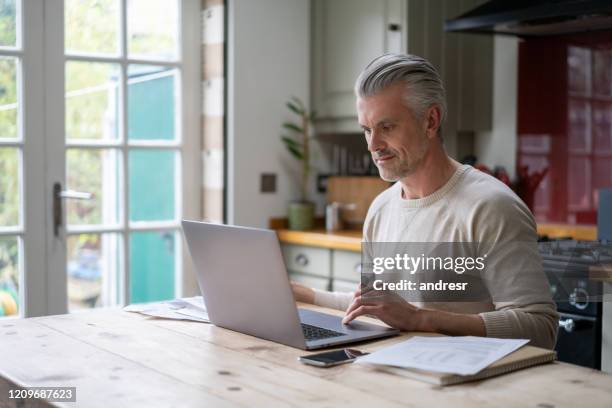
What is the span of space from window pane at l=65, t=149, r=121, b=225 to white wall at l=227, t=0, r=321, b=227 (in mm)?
534

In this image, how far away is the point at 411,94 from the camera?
2.00m

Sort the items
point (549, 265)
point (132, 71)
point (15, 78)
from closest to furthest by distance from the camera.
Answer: point (549, 265)
point (15, 78)
point (132, 71)

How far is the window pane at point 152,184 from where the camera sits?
367 centimetres

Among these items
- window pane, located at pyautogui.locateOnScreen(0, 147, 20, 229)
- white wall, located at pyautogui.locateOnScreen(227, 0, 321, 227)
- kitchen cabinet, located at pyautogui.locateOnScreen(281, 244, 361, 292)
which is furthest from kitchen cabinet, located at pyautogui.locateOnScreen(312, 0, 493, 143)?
window pane, located at pyautogui.locateOnScreen(0, 147, 20, 229)

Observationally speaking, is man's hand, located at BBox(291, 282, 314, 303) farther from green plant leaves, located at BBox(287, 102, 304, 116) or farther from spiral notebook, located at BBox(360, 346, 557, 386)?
green plant leaves, located at BBox(287, 102, 304, 116)

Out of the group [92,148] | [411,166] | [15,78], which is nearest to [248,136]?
[92,148]

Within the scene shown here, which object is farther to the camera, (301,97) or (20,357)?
(301,97)

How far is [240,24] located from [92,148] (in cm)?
90

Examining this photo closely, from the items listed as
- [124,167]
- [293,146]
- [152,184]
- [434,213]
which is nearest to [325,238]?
[293,146]

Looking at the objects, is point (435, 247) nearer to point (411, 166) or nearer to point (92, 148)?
point (411, 166)

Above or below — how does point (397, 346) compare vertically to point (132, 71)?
below

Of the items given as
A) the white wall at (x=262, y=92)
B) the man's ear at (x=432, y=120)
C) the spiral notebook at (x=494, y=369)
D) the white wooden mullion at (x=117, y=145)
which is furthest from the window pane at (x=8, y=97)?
the spiral notebook at (x=494, y=369)

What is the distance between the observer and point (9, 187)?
3.34m

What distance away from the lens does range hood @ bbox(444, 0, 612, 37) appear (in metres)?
2.93
